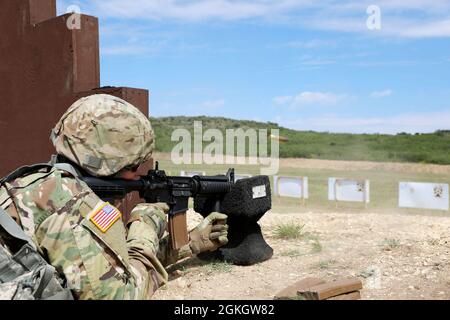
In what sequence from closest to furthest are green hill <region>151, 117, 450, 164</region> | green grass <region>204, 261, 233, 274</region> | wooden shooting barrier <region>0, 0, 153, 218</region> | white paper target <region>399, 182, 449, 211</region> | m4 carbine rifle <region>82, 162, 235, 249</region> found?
m4 carbine rifle <region>82, 162, 235, 249</region> < green grass <region>204, 261, 233, 274</region> < wooden shooting barrier <region>0, 0, 153, 218</region> < white paper target <region>399, 182, 449, 211</region> < green hill <region>151, 117, 450, 164</region>

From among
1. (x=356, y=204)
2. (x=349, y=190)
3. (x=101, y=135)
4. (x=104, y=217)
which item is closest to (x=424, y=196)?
(x=349, y=190)

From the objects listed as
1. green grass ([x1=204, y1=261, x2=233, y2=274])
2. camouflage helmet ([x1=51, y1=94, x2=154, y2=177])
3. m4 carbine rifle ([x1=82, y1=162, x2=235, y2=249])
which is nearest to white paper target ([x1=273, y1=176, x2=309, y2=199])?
green grass ([x1=204, y1=261, x2=233, y2=274])

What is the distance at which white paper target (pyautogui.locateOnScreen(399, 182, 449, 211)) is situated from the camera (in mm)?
11727

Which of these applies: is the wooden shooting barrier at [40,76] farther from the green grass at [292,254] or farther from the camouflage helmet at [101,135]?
the camouflage helmet at [101,135]

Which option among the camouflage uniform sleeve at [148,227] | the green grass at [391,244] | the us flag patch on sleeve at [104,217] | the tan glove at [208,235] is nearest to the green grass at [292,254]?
the green grass at [391,244]

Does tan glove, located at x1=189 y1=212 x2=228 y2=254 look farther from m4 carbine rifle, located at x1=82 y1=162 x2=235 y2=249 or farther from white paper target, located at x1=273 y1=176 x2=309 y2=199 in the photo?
white paper target, located at x1=273 y1=176 x2=309 y2=199

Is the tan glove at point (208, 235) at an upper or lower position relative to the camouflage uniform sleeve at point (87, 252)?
lower

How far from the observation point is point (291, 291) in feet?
11.1

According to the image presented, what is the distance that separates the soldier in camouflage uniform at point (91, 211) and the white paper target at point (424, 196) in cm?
1006

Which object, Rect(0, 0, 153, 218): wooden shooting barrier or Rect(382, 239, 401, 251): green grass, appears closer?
Rect(382, 239, 401, 251): green grass

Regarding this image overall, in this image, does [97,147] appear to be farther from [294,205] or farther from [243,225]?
[294,205]

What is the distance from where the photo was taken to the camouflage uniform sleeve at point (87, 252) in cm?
229

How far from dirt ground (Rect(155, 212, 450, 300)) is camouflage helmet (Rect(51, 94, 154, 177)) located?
1473 millimetres

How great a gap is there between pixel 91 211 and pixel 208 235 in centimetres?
184
